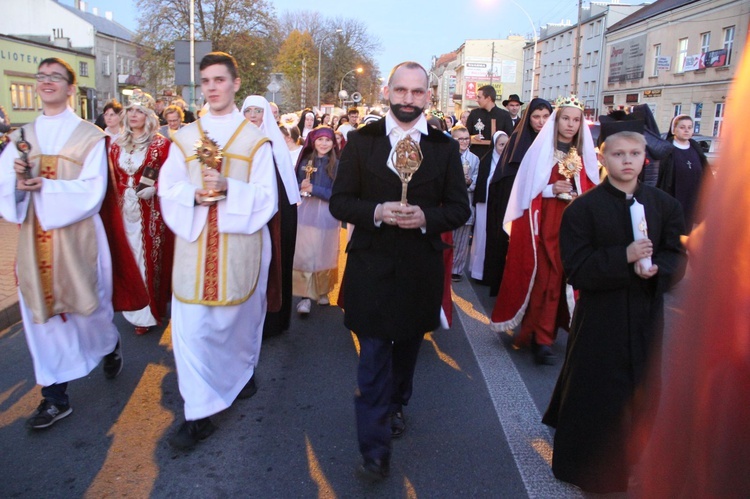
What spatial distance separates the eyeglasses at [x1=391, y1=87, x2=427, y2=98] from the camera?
128 inches

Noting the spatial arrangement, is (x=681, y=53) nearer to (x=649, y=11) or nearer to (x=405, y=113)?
(x=649, y=11)

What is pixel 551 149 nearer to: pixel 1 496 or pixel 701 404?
pixel 701 404

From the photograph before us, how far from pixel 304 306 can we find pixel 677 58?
40602 millimetres

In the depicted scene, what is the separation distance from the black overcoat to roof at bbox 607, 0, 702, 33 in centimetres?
4068

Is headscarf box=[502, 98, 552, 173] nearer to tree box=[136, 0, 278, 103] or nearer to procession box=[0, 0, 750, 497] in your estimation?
procession box=[0, 0, 750, 497]

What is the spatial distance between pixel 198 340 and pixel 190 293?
0.28 m

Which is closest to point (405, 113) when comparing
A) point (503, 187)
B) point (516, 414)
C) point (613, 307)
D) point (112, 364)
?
point (613, 307)

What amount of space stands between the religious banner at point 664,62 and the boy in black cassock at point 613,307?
42183 millimetres

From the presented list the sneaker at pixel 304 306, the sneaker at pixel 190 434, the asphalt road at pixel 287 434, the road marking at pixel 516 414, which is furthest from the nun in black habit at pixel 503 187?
the sneaker at pixel 190 434

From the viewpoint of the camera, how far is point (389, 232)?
3297 millimetres

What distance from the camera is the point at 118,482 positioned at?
10.8 feet

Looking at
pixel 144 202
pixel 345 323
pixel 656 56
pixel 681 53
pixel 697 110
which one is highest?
pixel 656 56

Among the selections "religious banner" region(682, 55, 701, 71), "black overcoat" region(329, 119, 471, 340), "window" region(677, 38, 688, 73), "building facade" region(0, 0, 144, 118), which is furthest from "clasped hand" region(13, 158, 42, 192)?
"building facade" region(0, 0, 144, 118)

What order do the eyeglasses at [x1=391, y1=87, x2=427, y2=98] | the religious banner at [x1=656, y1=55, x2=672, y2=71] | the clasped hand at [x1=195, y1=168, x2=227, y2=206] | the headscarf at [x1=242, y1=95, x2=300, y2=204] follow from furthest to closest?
the religious banner at [x1=656, y1=55, x2=672, y2=71], the headscarf at [x1=242, y1=95, x2=300, y2=204], the clasped hand at [x1=195, y1=168, x2=227, y2=206], the eyeglasses at [x1=391, y1=87, x2=427, y2=98]
